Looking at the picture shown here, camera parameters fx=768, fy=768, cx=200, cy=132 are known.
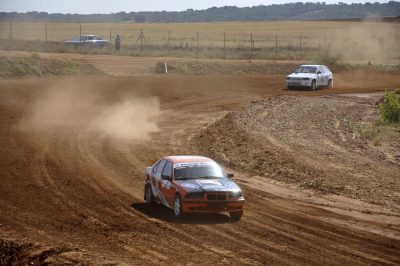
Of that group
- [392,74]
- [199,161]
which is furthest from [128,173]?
[392,74]

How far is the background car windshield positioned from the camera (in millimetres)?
19273

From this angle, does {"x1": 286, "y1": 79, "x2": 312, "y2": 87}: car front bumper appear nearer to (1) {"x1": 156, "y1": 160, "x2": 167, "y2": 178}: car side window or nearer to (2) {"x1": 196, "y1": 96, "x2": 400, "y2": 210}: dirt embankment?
(2) {"x1": 196, "y1": 96, "x2": 400, "y2": 210}: dirt embankment

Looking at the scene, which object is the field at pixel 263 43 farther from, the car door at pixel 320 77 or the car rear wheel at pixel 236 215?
the car rear wheel at pixel 236 215

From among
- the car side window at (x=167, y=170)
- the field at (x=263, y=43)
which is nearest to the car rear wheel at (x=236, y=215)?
the car side window at (x=167, y=170)

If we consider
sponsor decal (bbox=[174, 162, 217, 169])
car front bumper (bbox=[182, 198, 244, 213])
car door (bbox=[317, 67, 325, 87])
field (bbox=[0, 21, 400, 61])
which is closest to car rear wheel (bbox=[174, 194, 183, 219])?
car front bumper (bbox=[182, 198, 244, 213])

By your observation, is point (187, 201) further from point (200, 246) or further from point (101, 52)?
point (101, 52)

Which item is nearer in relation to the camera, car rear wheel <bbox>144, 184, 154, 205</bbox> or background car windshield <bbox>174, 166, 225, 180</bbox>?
background car windshield <bbox>174, 166, 225, 180</bbox>

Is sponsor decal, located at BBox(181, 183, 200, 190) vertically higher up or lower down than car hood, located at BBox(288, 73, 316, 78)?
higher up

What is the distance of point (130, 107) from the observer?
42.6 metres

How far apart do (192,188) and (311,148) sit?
38.2 feet

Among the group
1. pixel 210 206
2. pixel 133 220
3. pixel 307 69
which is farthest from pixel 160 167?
pixel 307 69

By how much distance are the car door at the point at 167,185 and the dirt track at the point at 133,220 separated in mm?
519

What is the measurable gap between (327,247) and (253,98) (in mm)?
32953

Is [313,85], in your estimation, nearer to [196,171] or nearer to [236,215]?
[196,171]
